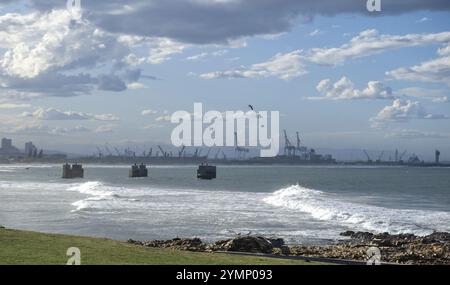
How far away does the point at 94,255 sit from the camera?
647 inches

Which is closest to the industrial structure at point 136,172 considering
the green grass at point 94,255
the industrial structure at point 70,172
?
the industrial structure at point 70,172

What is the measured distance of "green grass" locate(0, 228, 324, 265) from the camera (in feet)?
50.4

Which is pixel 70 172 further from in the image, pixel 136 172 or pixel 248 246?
pixel 248 246

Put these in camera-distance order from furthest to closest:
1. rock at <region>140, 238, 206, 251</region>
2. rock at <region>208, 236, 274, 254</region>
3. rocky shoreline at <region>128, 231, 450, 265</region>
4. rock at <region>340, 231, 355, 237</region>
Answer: rock at <region>340, 231, 355, 237</region> < rock at <region>140, 238, 206, 251</region> < rock at <region>208, 236, 274, 254</region> < rocky shoreline at <region>128, 231, 450, 265</region>

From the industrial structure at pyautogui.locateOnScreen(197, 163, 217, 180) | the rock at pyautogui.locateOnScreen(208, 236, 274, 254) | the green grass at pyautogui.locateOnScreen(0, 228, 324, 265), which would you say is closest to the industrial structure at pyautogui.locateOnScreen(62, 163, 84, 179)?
the industrial structure at pyautogui.locateOnScreen(197, 163, 217, 180)

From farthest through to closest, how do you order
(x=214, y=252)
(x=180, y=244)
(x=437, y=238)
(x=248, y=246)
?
(x=437, y=238) → (x=180, y=244) → (x=248, y=246) → (x=214, y=252)

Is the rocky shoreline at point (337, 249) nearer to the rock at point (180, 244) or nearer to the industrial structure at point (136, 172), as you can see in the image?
the rock at point (180, 244)

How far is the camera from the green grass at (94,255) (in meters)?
15.4

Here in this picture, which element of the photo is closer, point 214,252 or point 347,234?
point 214,252

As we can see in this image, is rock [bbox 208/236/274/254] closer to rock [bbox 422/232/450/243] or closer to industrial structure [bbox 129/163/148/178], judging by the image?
rock [bbox 422/232/450/243]

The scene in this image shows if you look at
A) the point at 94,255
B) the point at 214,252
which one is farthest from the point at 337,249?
the point at 94,255

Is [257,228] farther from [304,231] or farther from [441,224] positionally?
[441,224]
